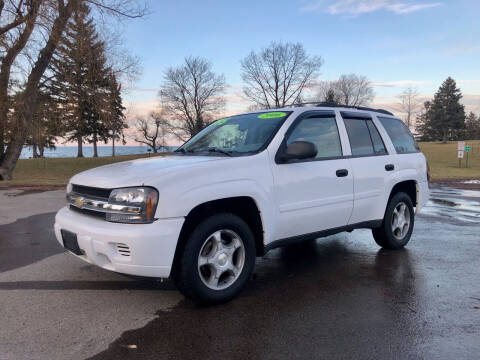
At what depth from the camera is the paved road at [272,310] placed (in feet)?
9.27

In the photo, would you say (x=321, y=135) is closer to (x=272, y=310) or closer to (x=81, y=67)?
(x=272, y=310)

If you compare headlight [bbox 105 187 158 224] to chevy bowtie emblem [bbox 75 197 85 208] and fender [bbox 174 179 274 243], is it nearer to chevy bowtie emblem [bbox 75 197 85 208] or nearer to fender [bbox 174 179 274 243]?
fender [bbox 174 179 274 243]

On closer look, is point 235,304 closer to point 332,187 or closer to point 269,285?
point 269,285

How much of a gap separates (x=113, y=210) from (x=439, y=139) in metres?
94.1

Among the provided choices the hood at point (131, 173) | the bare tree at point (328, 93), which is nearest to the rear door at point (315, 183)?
the hood at point (131, 173)

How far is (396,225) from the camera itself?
18.2 feet

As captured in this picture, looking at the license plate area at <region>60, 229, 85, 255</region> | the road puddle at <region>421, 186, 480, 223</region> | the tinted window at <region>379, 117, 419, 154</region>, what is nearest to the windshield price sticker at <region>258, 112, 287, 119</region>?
the tinted window at <region>379, 117, 419, 154</region>

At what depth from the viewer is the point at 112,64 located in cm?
1877

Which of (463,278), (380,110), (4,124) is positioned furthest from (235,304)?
(4,124)

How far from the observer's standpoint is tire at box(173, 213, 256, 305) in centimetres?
336

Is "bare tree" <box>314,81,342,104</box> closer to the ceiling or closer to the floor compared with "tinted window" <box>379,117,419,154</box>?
closer to the ceiling

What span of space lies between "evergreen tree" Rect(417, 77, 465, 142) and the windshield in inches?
3363

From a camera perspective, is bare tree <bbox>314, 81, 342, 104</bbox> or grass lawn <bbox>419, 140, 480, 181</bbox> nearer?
grass lawn <bbox>419, 140, 480, 181</bbox>

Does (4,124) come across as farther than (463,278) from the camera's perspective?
Yes
